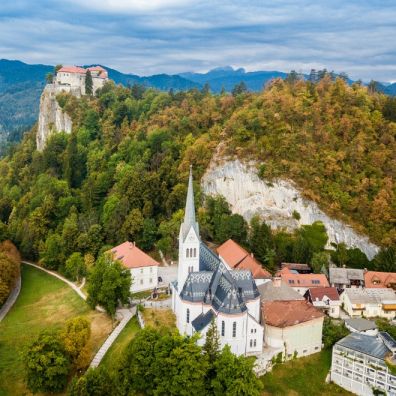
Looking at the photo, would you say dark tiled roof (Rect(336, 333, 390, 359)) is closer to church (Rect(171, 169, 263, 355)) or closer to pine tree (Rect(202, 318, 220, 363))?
church (Rect(171, 169, 263, 355))

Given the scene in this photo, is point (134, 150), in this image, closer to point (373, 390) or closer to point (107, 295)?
point (107, 295)

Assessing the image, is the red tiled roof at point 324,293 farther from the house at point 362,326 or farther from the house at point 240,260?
the house at point 240,260

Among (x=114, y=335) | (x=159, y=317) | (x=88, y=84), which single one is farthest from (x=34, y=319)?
(x=88, y=84)

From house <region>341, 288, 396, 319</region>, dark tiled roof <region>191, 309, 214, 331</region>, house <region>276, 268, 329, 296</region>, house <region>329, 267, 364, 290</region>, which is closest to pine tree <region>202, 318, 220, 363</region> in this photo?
dark tiled roof <region>191, 309, 214, 331</region>

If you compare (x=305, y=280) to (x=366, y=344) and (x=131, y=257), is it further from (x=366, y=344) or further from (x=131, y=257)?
(x=131, y=257)

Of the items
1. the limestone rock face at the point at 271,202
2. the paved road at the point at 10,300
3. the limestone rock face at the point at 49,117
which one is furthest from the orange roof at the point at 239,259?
the limestone rock face at the point at 49,117
